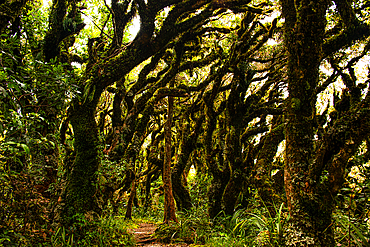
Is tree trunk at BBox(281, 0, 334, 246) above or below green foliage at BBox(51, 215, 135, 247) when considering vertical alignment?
above

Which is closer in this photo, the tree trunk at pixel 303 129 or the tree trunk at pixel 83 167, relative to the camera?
the tree trunk at pixel 303 129

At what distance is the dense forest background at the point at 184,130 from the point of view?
269 centimetres

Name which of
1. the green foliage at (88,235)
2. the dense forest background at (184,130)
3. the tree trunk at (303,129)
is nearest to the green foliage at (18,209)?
the dense forest background at (184,130)

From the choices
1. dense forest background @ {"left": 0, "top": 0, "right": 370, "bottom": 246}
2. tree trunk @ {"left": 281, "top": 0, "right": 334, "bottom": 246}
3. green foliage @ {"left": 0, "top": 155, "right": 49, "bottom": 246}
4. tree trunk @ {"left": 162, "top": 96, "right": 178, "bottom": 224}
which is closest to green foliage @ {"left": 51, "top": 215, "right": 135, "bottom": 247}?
dense forest background @ {"left": 0, "top": 0, "right": 370, "bottom": 246}

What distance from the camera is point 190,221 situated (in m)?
6.08

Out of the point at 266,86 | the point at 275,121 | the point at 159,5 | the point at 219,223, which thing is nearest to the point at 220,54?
the point at 266,86

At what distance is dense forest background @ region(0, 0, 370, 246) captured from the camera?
8.82ft

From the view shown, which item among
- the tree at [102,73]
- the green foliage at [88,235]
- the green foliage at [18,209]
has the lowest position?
the green foliage at [88,235]

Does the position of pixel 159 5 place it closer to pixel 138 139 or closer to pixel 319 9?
pixel 319 9

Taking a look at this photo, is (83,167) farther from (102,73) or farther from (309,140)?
(309,140)

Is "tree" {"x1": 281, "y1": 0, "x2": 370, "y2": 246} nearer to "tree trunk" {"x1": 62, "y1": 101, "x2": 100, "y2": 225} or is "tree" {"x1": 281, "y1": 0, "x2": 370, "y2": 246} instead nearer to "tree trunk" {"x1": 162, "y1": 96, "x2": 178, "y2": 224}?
"tree trunk" {"x1": 62, "y1": 101, "x2": 100, "y2": 225}

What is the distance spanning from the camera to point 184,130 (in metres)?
8.05

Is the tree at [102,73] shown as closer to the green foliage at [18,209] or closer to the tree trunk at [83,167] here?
the tree trunk at [83,167]

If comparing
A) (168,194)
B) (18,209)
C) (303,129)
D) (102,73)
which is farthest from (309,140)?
(168,194)
